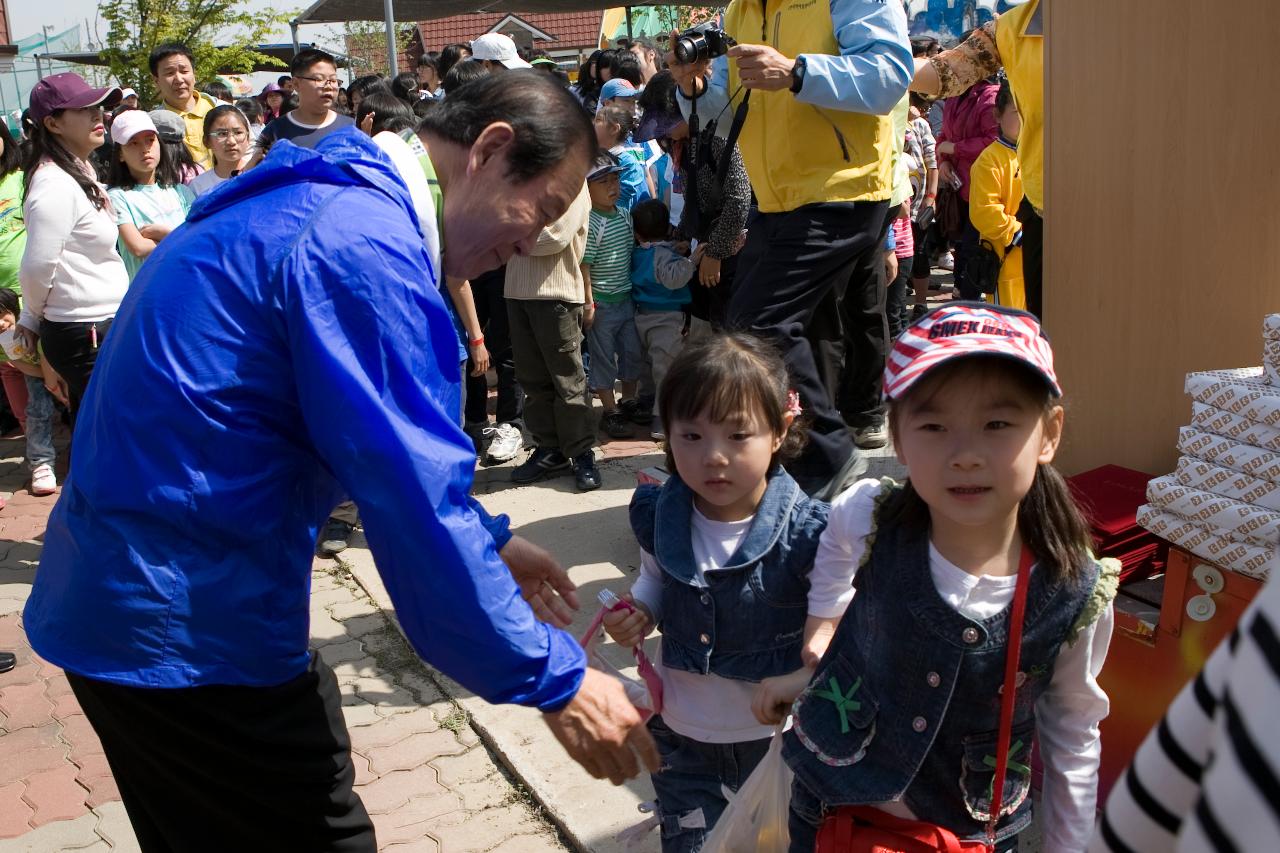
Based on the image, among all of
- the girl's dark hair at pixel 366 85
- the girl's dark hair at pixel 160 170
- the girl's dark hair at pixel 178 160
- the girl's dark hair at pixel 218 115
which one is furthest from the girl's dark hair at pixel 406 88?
the girl's dark hair at pixel 160 170

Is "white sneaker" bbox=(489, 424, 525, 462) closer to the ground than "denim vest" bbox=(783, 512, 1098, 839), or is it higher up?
closer to the ground

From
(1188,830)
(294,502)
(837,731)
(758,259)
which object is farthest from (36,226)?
(1188,830)

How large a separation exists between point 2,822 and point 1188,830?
351 centimetres

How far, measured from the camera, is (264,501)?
173cm

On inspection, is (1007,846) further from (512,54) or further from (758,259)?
(512,54)

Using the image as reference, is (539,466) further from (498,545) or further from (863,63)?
(498,545)

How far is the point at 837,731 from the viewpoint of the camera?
188 cm

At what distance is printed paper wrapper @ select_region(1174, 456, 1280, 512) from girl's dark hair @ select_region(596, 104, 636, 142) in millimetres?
4320

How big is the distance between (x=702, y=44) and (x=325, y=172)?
289cm

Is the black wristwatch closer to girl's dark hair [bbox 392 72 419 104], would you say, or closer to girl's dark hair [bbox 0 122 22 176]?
girl's dark hair [bbox 0 122 22 176]

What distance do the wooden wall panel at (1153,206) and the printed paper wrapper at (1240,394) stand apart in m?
0.46

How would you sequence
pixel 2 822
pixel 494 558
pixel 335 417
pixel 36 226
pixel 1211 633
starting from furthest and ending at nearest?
pixel 36 226 < pixel 2 822 < pixel 1211 633 < pixel 494 558 < pixel 335 417

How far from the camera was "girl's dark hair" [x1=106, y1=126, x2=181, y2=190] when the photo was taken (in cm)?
582

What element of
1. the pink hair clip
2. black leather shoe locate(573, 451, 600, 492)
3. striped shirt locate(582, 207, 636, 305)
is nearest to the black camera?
striped shirt locate(582, 207, 636, 305)
